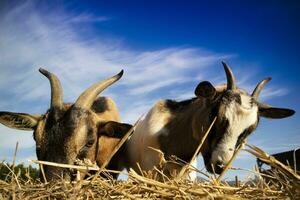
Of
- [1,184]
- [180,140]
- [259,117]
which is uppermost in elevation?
[259,117]

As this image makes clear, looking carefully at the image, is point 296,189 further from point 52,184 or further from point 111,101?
point 111,101

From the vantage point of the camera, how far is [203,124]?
6742mm

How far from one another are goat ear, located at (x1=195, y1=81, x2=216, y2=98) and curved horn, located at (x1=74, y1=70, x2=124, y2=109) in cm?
198

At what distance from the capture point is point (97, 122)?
7.19 meters

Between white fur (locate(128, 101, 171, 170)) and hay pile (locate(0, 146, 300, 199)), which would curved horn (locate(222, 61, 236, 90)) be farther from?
hay pile (locate(0, 146, 300, 199))

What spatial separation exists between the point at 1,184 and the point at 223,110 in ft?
13.4

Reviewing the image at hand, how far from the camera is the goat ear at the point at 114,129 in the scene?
7141 mm

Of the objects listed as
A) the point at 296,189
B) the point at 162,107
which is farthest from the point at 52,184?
the point at 162,107

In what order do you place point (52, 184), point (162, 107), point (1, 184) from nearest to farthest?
1. point (52, 184)
2. point (1, 184)
3. point (162, 107)

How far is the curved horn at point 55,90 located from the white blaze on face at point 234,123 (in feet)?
10.1

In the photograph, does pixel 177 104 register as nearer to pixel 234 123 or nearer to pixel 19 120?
pixel 234 123

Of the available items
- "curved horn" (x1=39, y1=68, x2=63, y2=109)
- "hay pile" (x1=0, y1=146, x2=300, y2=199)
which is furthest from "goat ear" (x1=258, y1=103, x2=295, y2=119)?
"hay pile" (x1=0, y1=146, x2=300, y2=199)

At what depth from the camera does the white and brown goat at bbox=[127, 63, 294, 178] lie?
640cm

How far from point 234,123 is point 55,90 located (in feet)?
11.7
